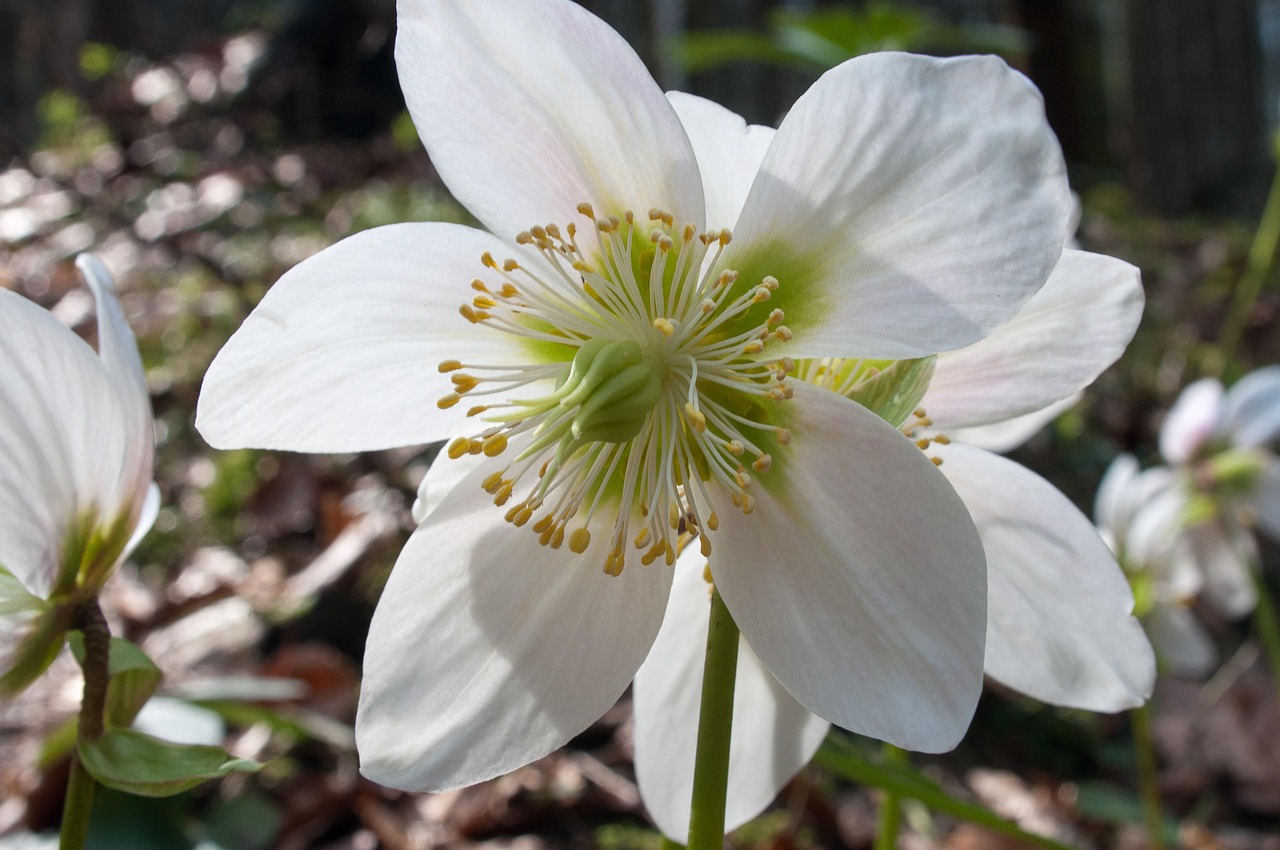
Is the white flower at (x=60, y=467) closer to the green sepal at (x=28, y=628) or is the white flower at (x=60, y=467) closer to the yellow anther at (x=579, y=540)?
the green sepal at (x=28, y=628)

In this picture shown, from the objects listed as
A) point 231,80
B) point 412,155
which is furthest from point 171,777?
point 231,80

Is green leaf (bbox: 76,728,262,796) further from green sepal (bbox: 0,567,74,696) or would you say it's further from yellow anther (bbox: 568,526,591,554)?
yellow anther (bbox: 568,526,591,554)

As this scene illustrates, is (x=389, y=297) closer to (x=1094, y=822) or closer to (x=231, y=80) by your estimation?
(x=1094, y=822)

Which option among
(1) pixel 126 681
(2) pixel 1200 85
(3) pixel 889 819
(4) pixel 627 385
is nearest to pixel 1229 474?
(3) pixel 889 819

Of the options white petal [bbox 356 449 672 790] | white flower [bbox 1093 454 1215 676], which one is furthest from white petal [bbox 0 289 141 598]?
white flower [bbox 1093 454 1215 676]

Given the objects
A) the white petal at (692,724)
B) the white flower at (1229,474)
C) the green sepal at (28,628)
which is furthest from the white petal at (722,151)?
the white flower at (1229,474)

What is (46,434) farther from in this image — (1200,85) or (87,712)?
(1200,85)

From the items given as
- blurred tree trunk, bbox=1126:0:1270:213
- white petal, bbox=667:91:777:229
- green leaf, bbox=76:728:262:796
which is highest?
white petal, bbox=667:91:777:229
